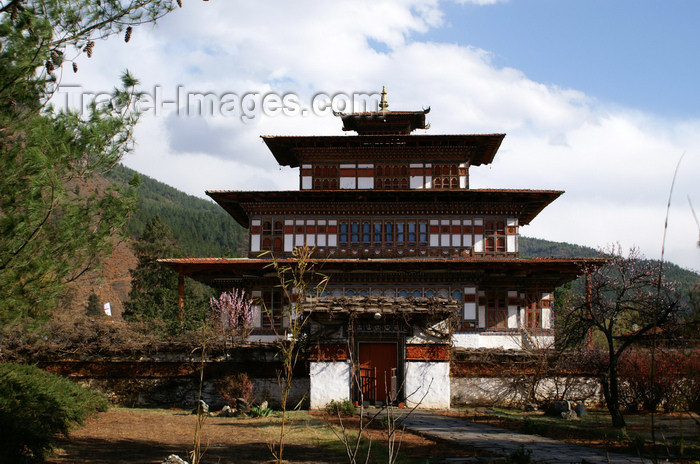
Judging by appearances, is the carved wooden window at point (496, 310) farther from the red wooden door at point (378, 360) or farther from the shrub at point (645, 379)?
the red wooden door at point (378, 360)

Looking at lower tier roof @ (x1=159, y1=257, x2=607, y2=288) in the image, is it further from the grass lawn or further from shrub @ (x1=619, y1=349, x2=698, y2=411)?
the grass lawn

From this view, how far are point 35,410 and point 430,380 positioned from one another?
1162 cm

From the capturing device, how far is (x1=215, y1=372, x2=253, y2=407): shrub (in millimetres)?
19656

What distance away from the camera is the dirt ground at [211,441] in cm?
1150

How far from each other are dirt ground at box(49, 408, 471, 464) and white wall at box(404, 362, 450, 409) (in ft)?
11.0

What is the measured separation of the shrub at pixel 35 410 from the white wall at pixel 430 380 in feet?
30.9

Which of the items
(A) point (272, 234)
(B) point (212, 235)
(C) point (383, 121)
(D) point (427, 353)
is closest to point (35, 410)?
(D) point (427, 353)

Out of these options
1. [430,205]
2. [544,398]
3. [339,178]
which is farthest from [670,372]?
[339,178]

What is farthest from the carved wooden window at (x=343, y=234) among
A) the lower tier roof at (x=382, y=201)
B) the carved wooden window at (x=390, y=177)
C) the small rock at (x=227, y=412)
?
the small rock at (x=227, y=412)

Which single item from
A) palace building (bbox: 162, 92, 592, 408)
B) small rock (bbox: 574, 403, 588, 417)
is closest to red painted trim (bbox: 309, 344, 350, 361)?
small rock (bbox: 574, 403, 588, 417)

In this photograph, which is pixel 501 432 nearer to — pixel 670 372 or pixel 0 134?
pixel 670 372

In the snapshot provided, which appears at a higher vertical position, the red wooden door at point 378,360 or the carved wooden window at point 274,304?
the carved wooden window at point 274,304

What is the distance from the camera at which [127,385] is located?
72.1 ft

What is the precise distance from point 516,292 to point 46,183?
29.3 meters
